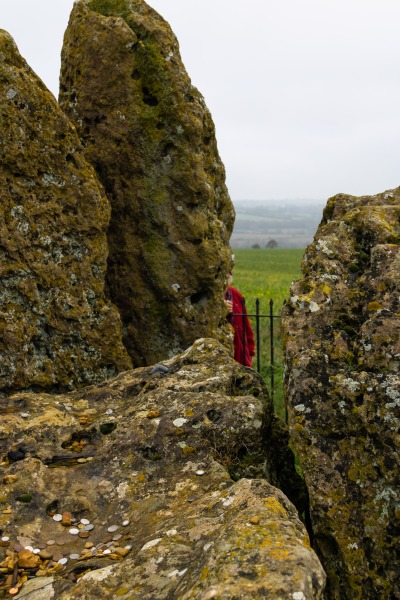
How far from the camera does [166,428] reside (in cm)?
495

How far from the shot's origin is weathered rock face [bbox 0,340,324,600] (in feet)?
10.6

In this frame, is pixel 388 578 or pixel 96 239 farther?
pixel 96 239

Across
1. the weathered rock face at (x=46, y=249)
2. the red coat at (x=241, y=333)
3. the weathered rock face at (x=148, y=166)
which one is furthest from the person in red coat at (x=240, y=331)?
the weathered rock face at (x=46, y=249)

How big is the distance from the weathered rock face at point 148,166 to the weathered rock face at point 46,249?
2.54 ft

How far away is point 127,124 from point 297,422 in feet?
15.2

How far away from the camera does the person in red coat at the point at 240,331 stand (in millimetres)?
9312

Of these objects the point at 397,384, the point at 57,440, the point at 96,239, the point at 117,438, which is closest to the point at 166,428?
the point at 117,438

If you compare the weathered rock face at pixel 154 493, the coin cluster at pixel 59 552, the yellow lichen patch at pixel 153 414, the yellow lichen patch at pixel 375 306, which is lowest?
the coin cluster at pixel 59 552

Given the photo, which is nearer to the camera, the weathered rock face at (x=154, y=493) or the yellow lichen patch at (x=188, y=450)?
→ the weathered rock face at (x=154, y=493)

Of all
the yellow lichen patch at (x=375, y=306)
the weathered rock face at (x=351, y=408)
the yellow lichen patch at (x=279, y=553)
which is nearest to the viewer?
the yellow lichen patch at (x=279, y=553)

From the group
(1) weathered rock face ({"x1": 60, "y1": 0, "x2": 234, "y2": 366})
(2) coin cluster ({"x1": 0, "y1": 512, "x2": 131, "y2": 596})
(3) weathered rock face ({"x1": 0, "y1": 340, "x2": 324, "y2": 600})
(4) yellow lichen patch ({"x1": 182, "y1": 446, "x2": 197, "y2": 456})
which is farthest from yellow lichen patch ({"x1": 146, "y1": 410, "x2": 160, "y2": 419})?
(1) weathered rock face ({"x1": 60, "y1": 0, "x2": 234, "y2": 366})

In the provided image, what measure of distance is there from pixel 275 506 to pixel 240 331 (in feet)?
19.4

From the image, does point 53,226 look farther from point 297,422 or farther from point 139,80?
point 297,422

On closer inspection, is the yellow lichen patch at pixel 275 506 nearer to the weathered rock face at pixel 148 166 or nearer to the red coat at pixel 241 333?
the weathered rock face at pixel 148 166
